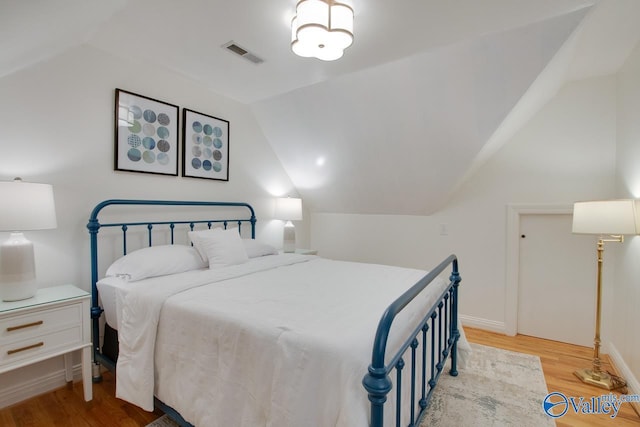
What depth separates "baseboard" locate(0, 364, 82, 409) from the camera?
77.5 inches

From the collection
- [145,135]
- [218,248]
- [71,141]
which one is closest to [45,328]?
[218,248]

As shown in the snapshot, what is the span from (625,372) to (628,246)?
911 mm

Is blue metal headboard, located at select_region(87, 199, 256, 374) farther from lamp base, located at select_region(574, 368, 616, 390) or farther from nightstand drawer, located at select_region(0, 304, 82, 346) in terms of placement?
lamp base, located at select_region(574, 368, 616, 390)

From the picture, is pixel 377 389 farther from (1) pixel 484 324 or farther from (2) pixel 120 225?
(1) pixel 484 324

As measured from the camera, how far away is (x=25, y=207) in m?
1.75

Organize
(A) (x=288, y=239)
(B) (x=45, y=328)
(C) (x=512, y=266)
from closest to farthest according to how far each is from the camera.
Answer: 1. (B) (x=45, y=328)
2. (C) (x=512, y=266)
3. (A) (x=288, y=239)

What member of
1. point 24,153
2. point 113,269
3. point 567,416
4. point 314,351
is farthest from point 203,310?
point 567,416

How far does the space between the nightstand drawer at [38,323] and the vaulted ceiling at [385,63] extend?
53.4 inches

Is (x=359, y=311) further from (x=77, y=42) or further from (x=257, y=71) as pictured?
(x=77, y=42)

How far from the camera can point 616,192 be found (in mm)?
2695

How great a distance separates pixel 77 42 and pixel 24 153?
83cm

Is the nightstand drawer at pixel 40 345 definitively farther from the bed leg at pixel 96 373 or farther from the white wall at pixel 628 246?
the white wall at pixel 628 246

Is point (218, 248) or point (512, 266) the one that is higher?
point (218, 248)

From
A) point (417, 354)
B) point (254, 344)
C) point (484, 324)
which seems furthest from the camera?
point (484, 324)
